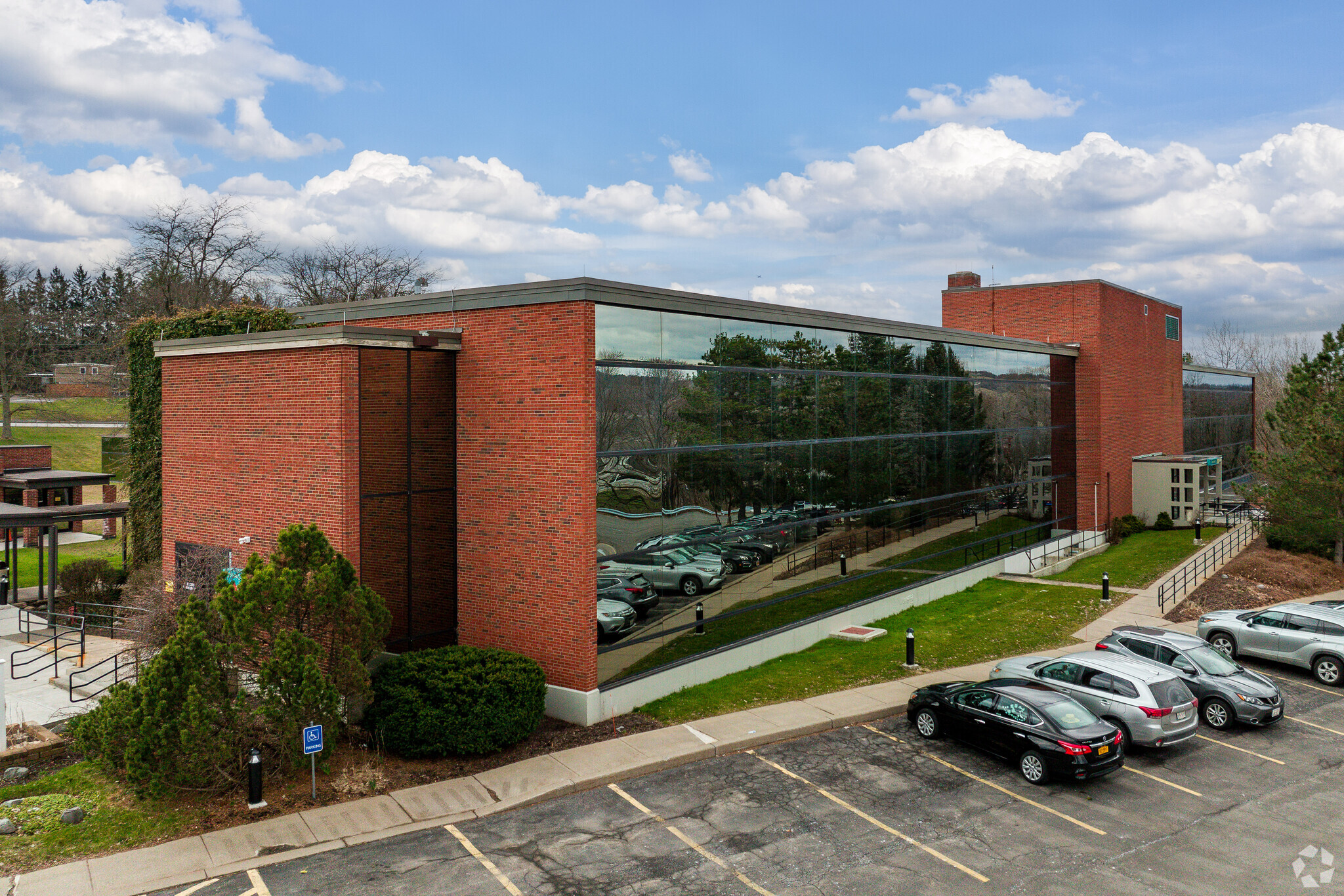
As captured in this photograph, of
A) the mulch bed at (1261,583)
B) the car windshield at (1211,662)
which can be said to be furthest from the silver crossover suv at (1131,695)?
the mulch bed at (1261,583)

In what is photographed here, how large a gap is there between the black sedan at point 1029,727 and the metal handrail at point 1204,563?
13.9 metres

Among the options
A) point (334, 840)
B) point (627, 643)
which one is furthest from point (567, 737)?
point (334, 840)

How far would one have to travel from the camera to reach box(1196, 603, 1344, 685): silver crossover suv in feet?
65.7

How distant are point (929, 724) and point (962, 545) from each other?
50.8 feet

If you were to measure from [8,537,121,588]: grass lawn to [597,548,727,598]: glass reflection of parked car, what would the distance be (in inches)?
768

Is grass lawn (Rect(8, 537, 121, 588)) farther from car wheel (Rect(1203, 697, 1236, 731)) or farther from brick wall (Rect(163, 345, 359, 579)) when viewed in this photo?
car wheel (Rect(1203, 697, 1236, 731))

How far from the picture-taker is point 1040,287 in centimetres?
3903

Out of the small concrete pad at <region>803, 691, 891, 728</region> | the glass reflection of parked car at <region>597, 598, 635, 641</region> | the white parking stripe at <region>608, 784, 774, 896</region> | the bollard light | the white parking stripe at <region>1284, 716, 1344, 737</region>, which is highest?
the glass reflection of parked car at <region>597, 598, 635, 641</region>

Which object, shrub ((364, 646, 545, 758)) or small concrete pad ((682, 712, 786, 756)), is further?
small concrete pad ((682, 712, 786, 756))

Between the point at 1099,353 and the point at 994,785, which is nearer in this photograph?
the point at 994,785

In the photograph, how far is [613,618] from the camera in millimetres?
17172

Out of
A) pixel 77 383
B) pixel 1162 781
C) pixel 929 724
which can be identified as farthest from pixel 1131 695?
pixel 77 383

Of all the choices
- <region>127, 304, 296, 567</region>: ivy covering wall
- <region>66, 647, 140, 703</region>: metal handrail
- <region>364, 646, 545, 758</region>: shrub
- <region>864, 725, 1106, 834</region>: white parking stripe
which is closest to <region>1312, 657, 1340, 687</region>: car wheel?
<region>864, 725, 1106, 834</region>: white parking stripe

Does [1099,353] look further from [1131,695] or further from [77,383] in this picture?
[77,383]
